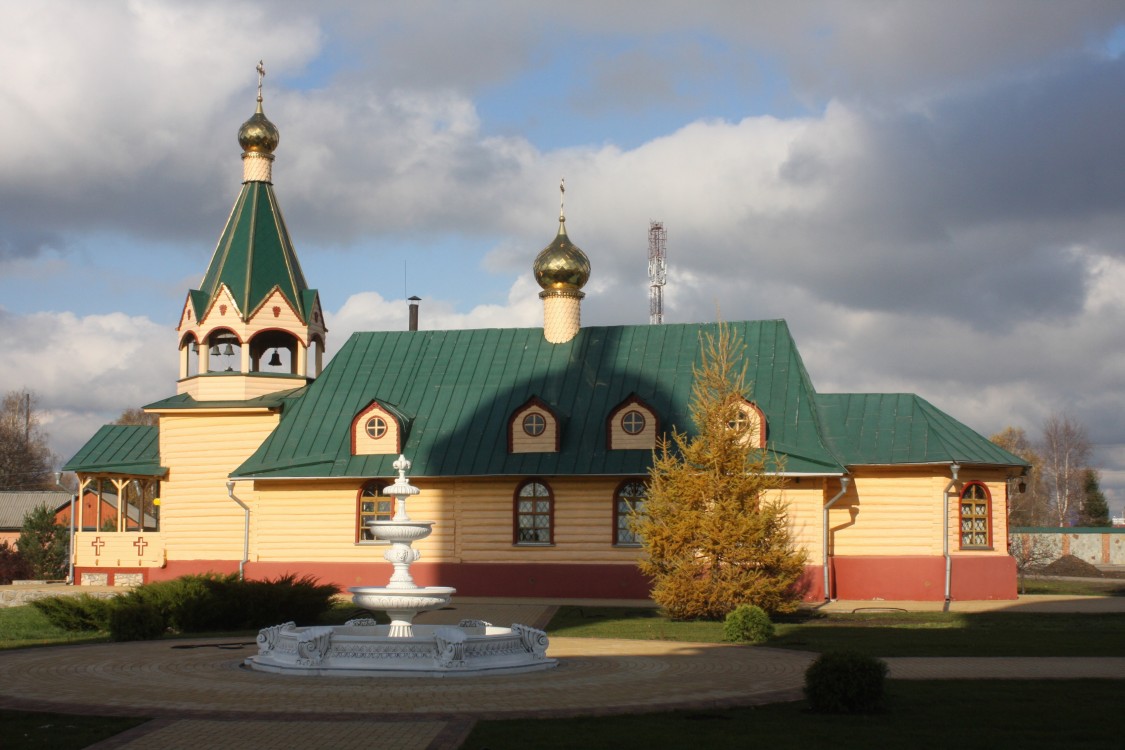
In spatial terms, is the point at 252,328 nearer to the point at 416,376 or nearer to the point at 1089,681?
the point at 416,376

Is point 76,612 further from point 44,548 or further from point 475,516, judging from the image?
point 44,548

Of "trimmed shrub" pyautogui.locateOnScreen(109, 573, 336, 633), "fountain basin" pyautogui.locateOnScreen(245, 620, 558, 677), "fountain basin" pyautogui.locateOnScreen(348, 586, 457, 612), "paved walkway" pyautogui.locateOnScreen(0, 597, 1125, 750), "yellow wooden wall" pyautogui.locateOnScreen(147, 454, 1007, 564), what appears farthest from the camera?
"yellow wooden wall" pyautogui.locateOnScreen(147, 454, 1007, 564)

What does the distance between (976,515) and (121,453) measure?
2277 centimetres

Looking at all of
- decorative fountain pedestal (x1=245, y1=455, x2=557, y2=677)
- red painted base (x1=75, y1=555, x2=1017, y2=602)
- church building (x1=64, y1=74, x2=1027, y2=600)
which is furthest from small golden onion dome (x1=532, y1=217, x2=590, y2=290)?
decorative fountain pedestal (x1=245, y1=455, x2=557, y2=677)

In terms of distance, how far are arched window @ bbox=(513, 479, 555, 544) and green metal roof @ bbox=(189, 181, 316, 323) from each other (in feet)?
28.1

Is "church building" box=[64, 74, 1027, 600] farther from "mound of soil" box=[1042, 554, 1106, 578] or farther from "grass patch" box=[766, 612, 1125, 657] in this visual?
"mound of soil" box=[1042, 554, 1106, 578]

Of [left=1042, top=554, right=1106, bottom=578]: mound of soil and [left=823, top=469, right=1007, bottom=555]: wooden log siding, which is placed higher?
[left=823, top=469, right=1007, bottom=555]: wooden log siding

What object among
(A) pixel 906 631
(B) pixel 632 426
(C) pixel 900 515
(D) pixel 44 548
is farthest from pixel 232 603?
(D) pixel 44 548

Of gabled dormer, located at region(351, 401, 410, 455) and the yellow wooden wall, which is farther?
gabled dormer, located at region(351, 401, 410, 455)

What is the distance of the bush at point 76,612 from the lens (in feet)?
72.0

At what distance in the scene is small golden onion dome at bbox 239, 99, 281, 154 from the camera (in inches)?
1409

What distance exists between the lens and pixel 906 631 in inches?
864

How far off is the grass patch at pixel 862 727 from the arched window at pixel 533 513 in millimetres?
17417

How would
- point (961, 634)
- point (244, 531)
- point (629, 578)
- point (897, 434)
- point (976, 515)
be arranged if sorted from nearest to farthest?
point (961, 634) < point (629, 578) < point (976, 515) < point (897, 434) < point (244, 531)
